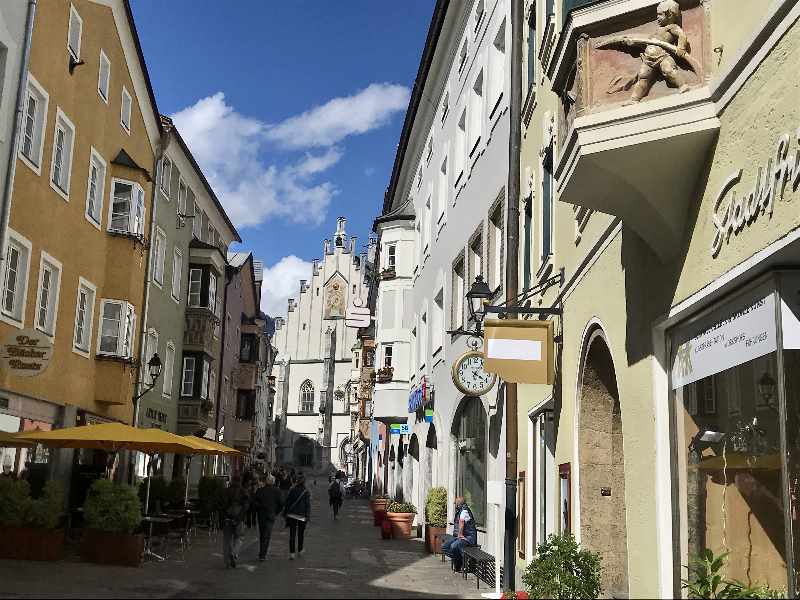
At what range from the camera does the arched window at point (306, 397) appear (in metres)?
103

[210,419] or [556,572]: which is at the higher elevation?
[210,419]

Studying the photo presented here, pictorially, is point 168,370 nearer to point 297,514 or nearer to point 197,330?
point 197,330

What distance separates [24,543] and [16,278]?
17.2 feet

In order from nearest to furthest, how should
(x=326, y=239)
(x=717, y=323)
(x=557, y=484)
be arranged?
(x=717, y=323) → (x=557, y=484) → (x=326, y=239)

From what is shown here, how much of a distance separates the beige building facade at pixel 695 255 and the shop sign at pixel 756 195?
2 centimetres

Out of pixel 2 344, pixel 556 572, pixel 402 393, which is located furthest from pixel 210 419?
pixel 556 572

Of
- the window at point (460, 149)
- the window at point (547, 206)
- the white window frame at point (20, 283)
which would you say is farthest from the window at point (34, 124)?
Result: the window at point (460, 149)

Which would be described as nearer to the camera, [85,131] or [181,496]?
[85,131]

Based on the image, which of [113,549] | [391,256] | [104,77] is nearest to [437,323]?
[104,77]

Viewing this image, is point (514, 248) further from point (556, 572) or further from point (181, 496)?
point (181, 496)

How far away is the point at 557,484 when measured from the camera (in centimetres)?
1348

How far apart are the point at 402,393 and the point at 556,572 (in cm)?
2721

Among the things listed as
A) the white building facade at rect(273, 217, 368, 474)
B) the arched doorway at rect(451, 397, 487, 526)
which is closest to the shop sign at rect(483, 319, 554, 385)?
the arched doorway at rect(451, 397, 487, 526)

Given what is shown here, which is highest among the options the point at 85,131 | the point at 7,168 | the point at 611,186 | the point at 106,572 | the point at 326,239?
the point at 326,239
